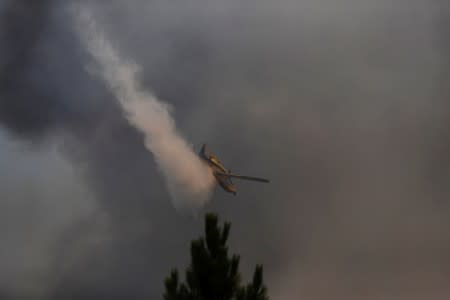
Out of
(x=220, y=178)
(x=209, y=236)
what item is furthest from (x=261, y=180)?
(x=209, y=236)

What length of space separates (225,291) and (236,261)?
3.22 m

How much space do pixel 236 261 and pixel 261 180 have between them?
82.4 m

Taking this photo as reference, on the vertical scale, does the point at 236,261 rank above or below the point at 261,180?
below

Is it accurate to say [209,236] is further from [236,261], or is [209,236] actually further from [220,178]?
[220,178]

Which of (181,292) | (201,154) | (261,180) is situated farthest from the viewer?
(201,154)

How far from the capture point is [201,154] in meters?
172

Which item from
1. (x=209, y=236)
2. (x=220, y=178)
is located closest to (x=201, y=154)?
(x=220, y=178)

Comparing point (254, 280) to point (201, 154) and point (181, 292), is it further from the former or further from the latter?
point (201, 154)

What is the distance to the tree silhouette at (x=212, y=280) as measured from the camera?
77469mm

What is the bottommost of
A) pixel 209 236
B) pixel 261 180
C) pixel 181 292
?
pixel 181 292

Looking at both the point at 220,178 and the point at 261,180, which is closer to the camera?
the point at 261,180

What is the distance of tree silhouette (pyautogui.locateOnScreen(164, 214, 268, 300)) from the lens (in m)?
77.5

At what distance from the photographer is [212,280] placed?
3059 inches

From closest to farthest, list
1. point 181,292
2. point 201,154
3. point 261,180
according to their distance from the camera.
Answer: point 181,292
point 261,180
point 201,154
